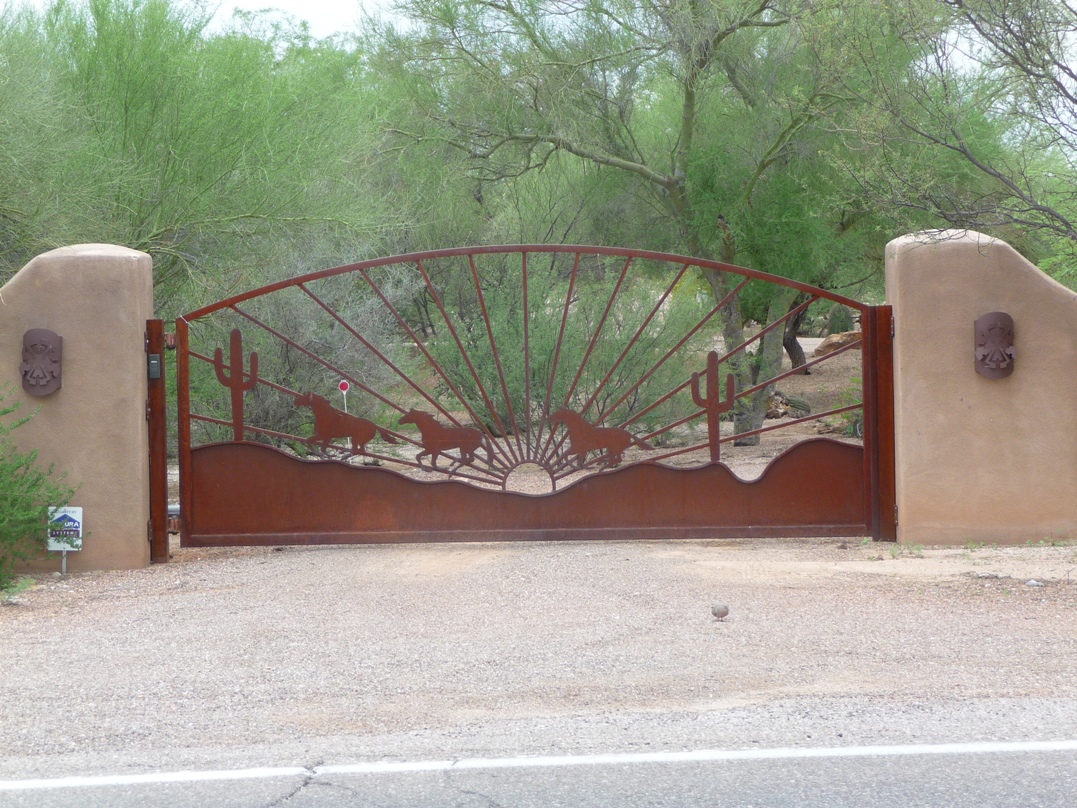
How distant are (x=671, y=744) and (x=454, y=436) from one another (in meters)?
4.95

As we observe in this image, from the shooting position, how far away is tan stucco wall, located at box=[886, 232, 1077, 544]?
8.80 meters

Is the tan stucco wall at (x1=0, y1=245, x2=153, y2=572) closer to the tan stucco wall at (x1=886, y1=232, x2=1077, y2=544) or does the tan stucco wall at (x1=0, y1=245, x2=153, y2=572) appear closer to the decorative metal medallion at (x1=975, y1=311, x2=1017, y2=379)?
the tan stucco wall at (x1=886, y1=232, x2=1077, y2=544)

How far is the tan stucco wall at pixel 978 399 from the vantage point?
28.9 feet

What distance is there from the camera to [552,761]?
14.7 feet

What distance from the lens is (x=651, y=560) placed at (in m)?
8.71

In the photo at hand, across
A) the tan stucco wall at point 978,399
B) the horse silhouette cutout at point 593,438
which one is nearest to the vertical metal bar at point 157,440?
the horse silhouette cutout at point 593,438

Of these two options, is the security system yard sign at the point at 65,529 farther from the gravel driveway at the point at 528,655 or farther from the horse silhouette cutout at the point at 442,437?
the horse silhouette cutout at the point at 442,437

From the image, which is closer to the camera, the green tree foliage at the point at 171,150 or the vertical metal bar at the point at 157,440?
the vertical metal bar at the point at 157,440

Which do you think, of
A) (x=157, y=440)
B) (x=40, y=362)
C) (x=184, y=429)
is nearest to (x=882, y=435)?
(x=184, y=429)

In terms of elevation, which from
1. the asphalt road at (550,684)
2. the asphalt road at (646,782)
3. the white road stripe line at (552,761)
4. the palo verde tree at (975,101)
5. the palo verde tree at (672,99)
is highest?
the palo verde tree at (672,99)

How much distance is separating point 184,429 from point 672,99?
42.1 feet

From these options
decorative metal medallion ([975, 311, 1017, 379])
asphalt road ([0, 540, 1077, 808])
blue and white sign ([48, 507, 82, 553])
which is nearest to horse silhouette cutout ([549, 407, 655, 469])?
asphalt road ([0, 540, 1077, 808])

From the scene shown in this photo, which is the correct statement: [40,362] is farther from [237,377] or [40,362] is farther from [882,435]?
[882,435]

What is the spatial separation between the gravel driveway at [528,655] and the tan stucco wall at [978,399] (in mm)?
383
